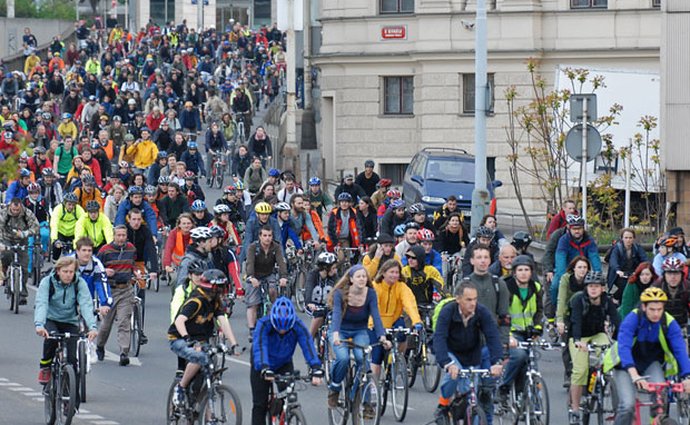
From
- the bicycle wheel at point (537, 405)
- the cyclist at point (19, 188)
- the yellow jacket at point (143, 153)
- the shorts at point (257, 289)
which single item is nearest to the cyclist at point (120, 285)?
the shorts at point (257, 289)

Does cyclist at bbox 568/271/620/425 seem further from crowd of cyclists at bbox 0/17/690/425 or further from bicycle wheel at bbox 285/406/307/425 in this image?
bicycle wheel at bbox 285/406/307/425

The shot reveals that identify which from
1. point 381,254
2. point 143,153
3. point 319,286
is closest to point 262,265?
point 381,254

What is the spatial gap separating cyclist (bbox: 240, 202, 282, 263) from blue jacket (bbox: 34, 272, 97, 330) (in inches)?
200

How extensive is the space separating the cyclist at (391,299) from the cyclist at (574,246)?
332 centimetres

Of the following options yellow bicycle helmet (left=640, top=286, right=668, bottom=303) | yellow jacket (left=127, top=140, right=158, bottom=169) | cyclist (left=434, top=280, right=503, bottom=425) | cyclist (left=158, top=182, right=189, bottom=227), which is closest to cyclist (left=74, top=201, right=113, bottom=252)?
cyclist (left=158, top=182, right=189, bottom=227)

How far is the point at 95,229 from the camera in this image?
26.2 meters

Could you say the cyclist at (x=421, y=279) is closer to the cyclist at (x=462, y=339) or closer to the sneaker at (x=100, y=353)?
the sneaker at (x=100, y=353)

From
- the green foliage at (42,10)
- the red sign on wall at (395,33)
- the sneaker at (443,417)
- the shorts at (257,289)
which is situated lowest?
the sneaker at (443,417)

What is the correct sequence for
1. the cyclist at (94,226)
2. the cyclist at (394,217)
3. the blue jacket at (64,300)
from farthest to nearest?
1. the cyclist at (394,217)
2. the cyclist at (94,226)
3. the blue jacket at (64,300)

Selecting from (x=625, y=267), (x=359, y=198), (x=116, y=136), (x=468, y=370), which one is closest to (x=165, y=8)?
(x=116, y=136)

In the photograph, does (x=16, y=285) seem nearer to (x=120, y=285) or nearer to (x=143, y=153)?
(x=120, y=285)

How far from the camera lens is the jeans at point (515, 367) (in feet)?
60.8

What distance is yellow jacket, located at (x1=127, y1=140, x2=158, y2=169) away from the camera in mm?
41000

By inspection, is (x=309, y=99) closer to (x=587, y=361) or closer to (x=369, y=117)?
(x=369, y=117)
